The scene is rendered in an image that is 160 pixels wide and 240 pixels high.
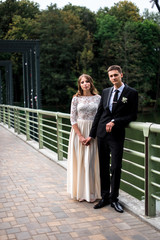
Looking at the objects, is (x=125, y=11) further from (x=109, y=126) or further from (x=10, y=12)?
(x=109, y=126)

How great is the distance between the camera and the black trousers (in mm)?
3873

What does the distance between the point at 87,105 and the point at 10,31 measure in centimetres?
3954

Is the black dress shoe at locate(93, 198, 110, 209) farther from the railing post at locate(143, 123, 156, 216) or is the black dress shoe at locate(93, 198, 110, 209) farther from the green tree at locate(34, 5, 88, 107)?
the green tree at locate(34, 5, 88, 107)

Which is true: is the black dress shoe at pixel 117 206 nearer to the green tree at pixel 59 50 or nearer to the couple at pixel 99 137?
the couple at pixel 99 137

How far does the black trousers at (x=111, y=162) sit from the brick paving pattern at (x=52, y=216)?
0.22 metres

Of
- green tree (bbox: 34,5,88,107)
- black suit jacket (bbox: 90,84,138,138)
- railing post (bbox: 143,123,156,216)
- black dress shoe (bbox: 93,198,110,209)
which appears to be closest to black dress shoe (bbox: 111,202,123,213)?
black dress shoe (bbox: 93,198,110,209)

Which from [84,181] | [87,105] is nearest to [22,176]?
[84,181]

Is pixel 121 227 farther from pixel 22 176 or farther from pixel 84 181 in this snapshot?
pixel 22 176

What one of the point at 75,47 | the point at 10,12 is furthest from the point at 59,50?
the point at 10,12

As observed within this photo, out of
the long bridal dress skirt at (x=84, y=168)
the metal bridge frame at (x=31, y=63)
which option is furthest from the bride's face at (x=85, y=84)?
the metal bridge frame at (x=31, y=63)

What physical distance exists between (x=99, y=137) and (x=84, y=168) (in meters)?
0.55

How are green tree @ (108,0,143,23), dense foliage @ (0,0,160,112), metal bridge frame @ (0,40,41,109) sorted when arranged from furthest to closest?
green tree @ (108,0,143,23) < dense foliage @ (0,0,160,112) < metal bridge frame @ (0,40,41,109)

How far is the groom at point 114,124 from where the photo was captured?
3766mm

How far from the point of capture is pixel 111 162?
3.96 metres
